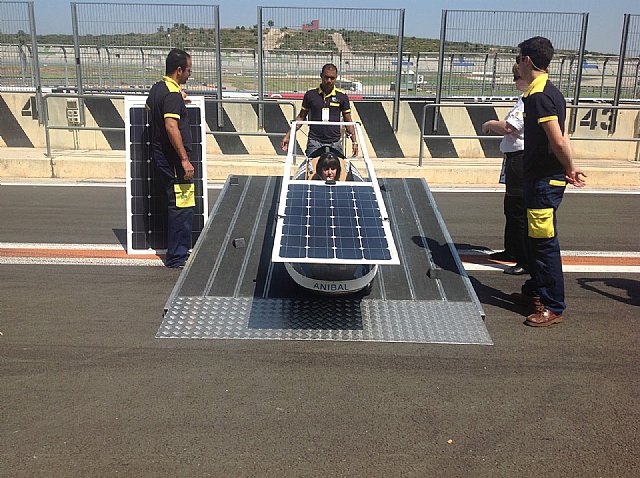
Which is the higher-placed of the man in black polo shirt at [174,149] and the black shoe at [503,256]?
the man in black polo shirt at [174,149]

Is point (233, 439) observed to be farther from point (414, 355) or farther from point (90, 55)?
point (90, 55)

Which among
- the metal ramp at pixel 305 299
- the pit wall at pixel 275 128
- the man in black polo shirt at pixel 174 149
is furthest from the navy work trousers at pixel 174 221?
the pit wall at pixel 275 128

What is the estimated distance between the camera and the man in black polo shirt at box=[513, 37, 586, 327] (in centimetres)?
464

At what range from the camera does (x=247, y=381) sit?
159 inches

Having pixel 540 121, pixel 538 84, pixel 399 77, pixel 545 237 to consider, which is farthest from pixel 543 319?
pixel 399 77

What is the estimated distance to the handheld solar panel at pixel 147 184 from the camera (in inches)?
255

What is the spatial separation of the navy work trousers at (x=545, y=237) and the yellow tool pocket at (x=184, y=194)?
11.0 ft

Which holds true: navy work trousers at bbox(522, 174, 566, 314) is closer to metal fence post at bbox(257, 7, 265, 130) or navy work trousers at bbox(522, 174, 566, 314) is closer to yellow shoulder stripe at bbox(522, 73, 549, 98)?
yellow shoulder stripe at bbox(522, 73, 549, 98)

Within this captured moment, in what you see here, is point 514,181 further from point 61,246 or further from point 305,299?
point 61,246

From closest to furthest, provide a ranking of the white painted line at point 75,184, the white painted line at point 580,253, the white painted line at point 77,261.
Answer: the white painted line at point 77,261, the white painted line at point 580,253, the white painted line at point 75,184

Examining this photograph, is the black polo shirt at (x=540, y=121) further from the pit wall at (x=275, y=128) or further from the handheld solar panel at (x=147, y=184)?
the pit wall at (x=275, y=128)

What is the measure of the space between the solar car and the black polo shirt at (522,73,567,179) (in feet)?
4.28

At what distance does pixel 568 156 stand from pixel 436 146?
27.1 ft

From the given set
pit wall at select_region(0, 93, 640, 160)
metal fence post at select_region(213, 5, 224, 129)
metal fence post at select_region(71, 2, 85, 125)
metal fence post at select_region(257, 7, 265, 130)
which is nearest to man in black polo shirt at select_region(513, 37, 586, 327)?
pit wall at select_region(0, 93, 640, 160)
